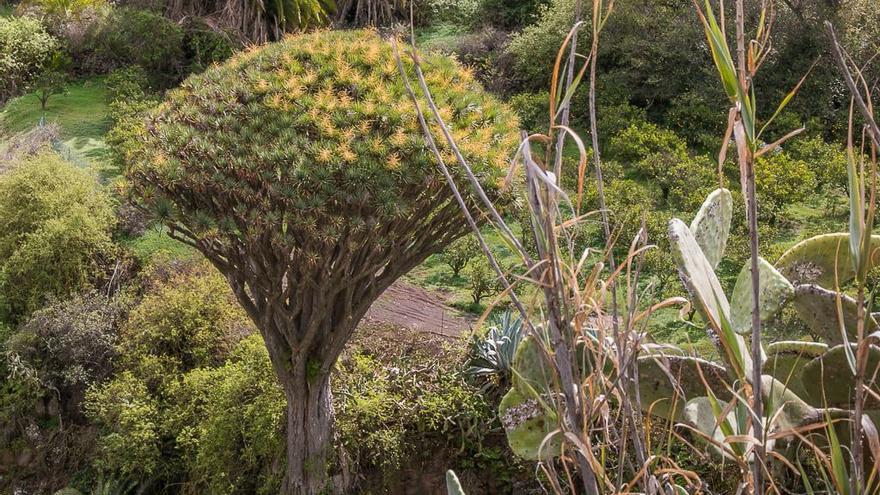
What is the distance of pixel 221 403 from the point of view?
7914 mm

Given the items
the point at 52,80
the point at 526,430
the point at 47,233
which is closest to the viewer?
the point at 526,430

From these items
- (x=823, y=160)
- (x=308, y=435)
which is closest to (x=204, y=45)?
(x=823, y=160)

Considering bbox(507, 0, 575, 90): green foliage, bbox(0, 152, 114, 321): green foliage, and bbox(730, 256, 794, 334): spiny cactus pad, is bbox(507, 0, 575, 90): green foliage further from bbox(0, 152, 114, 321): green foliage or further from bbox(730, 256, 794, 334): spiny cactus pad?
bbox(730, 256, 794, 334): spiny cactus pad

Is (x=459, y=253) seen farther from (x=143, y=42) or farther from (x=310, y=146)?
(x=143, y=42)

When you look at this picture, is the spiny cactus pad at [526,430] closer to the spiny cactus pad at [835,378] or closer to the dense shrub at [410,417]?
the spiny cactus pad at [835,378]

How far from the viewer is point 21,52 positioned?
1595 centimetres

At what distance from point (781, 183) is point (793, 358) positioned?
316 inches

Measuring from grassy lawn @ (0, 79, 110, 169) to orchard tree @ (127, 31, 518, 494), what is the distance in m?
6.24

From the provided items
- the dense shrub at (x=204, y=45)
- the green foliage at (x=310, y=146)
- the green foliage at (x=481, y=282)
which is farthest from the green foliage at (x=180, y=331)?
the dense shrub at (x=204, y=45)

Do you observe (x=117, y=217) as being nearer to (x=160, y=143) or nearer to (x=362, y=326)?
(x=362, y=326)

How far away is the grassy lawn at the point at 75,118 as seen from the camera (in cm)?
1288

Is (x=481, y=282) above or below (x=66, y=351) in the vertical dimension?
above

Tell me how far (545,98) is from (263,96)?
7.61 m

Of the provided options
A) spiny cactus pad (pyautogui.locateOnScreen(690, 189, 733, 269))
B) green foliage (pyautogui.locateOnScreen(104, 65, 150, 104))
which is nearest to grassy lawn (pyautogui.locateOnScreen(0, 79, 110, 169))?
green foliage (pyautogui.locateOnScreen(104, 65, 150, 104))
